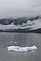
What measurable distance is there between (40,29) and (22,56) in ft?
385

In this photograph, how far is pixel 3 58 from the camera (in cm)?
2130

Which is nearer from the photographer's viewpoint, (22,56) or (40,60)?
(40,60)

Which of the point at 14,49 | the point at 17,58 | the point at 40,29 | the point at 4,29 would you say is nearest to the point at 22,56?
the point at 17,58

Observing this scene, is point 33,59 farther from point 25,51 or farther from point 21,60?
point 25,51

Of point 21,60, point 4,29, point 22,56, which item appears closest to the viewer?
point 21,60

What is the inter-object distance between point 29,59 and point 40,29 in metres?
119

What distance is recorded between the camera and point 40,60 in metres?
20.4

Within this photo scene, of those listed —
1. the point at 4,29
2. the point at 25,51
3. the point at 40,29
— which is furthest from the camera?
the point at 4,29

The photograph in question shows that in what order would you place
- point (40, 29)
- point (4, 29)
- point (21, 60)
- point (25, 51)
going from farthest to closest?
1. point (4, 29)
2. point (40, 29)
3. point (25, 51)
4. point (21, 60)

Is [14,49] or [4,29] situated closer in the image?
[14,49]

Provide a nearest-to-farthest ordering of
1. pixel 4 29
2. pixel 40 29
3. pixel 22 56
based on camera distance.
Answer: pixel 22 56 < pixel 40 29 < pixel 4 29

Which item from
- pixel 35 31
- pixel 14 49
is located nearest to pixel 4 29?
pixel 35 31

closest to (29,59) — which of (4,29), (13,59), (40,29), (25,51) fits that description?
(13,59)

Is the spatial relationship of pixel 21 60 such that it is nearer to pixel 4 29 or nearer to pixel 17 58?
pixel 17 58
